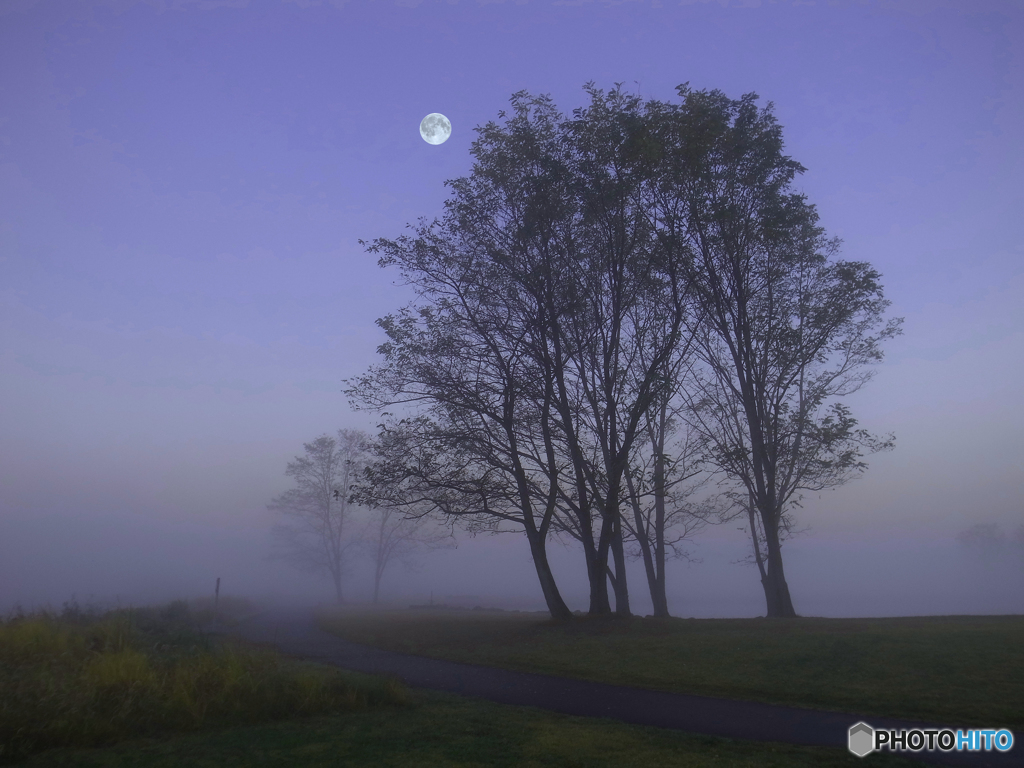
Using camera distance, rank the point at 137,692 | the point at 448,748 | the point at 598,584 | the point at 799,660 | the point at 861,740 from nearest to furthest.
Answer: the point at 448,748, the point at 861,740, the point at 137,692, the point at 799,660, the point at 598,584

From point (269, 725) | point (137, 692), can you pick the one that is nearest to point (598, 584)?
point (269, 725)

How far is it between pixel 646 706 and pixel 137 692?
7.43 metres

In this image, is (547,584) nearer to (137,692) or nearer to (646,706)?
(646,706)

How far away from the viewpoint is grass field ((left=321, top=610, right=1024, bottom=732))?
30.9 ft

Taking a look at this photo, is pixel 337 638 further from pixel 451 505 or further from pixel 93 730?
pixel 93 730

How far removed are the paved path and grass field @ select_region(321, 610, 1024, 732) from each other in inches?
23.0

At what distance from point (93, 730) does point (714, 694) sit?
30.0ft

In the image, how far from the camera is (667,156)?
18656 millimetres

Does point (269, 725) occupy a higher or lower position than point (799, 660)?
higher

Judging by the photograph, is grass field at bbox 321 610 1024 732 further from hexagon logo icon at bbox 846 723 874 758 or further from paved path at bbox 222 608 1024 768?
hexagon logo icon at bbox 846 723 874 758

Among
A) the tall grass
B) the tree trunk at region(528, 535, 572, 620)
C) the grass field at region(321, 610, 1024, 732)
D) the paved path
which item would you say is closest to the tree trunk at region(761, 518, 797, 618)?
the grass field at region(321, 610, 1024, 732)

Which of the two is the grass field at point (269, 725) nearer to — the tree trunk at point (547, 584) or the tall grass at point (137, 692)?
the tall grass at point (137, 692)

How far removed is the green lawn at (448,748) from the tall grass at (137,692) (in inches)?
17.1

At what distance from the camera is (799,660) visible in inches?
461
